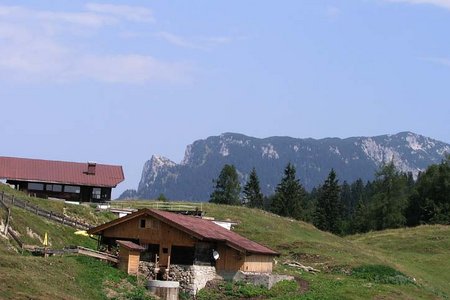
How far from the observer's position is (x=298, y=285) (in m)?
52.3

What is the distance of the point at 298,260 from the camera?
67.2 metres

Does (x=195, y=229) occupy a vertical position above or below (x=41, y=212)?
below

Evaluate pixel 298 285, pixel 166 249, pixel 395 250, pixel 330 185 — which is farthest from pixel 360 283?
pixel 330 185

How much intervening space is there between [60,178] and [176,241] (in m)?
40.2

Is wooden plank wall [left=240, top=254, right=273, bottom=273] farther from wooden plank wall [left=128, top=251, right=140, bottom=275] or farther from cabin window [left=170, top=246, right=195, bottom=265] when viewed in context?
wooden plank wall [left=128, top=251, right=140, bottom=275]

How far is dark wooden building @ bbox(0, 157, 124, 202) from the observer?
8644cm

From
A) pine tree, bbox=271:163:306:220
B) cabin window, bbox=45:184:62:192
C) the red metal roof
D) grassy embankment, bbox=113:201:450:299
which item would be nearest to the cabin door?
grassy embankment, bbox=113:201:450:299

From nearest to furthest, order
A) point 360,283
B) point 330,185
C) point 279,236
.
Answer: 1. point 360,283
2. point 279,236
3. point 330,185

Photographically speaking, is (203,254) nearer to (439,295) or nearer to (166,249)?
(166,249)

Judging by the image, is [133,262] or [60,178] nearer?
[133,262]

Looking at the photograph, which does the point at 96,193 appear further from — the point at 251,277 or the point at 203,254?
the point at 251,277

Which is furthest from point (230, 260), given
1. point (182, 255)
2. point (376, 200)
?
point (376, 200)

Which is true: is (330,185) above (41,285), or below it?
above

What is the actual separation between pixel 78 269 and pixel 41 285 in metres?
6.12
